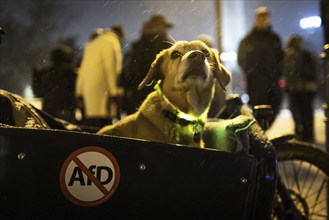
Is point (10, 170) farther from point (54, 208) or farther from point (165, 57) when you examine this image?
point (165, 57)

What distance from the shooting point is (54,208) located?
1.85 m

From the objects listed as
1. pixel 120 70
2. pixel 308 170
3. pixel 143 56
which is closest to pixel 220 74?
pixel 143 56

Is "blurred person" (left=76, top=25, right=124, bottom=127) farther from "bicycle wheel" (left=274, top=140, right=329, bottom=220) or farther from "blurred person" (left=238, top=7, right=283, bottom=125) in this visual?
"bicycle wheel" (left=274, top=140, right=329, bottom=220)

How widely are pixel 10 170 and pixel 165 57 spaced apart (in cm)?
168

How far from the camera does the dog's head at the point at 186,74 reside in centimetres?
316

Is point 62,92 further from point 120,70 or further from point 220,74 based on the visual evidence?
point 220,74

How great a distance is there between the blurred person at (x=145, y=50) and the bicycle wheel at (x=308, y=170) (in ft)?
3.54

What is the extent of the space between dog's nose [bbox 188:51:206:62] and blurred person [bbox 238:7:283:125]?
3707mm

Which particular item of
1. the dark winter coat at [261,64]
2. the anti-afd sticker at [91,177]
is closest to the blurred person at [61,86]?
the dark winter coat at [261,64]

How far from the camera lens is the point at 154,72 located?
3209 mm

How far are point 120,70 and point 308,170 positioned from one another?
2568 mm

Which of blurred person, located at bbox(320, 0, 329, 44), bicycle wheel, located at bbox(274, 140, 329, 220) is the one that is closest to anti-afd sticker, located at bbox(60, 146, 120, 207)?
bicycle wheel, located at bbox(274, 140, 329, 220)

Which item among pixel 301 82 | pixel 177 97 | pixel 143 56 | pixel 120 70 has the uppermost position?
pixel 301 82

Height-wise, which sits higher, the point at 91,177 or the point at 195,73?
the point at 195,73
